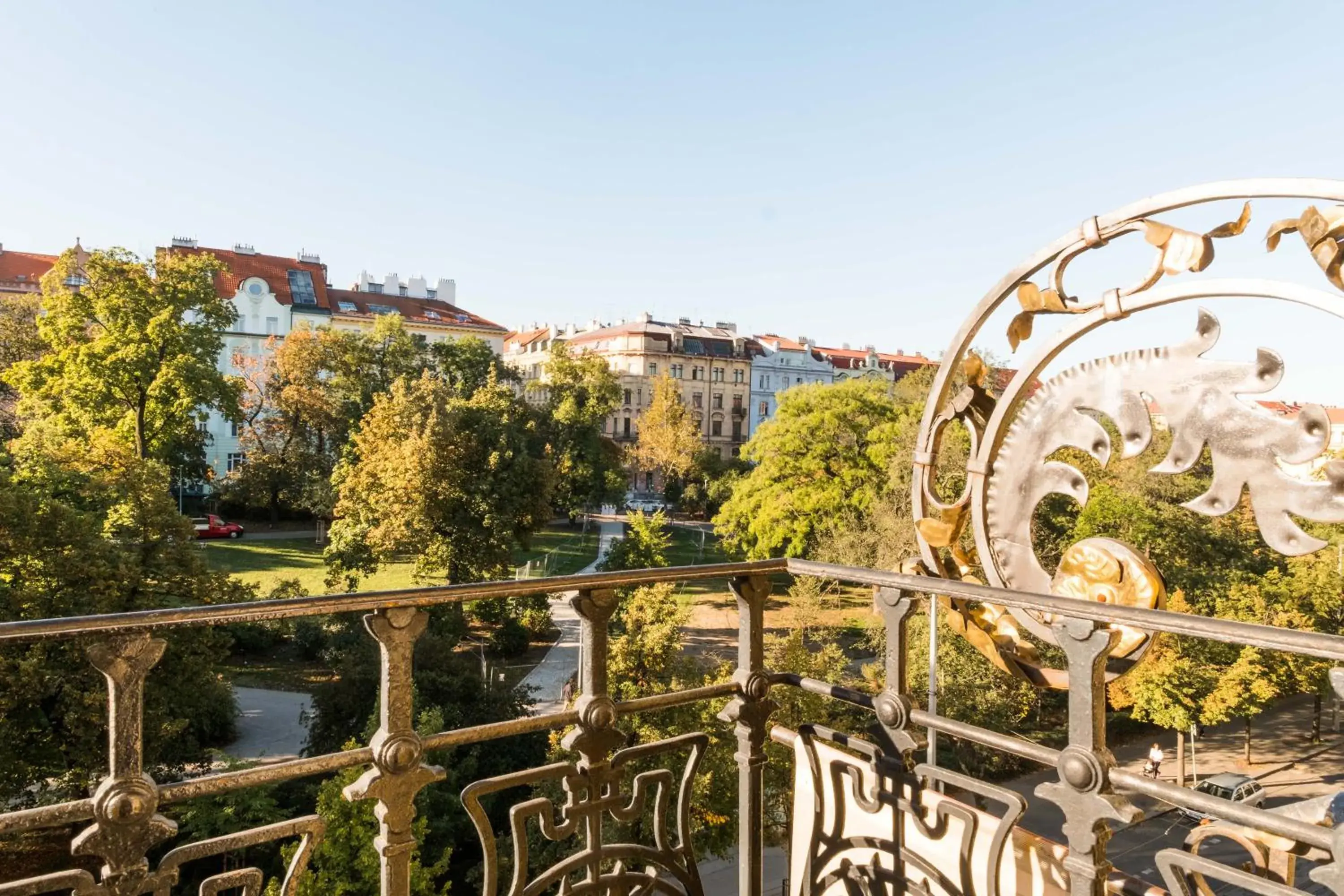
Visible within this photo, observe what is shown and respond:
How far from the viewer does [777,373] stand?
55500mm

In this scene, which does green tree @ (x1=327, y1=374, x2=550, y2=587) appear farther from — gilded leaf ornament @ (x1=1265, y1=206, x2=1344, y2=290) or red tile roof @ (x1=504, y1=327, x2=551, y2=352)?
red tile roof @ (x1=504, y1=327, x2=551, y2=352)

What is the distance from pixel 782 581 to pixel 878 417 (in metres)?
7.30

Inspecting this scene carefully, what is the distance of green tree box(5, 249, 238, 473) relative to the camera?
20.6 m

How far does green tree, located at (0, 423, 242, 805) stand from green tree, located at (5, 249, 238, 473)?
7.63 m

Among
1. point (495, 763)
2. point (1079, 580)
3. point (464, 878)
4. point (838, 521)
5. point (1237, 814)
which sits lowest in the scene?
point (464, 878)

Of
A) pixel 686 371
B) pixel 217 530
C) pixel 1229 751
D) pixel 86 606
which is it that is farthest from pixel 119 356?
pixel 686 371

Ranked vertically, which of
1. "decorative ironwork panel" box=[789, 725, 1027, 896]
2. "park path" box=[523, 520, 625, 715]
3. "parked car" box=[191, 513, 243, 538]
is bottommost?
"park path" box=[523, 520, 625, 715]

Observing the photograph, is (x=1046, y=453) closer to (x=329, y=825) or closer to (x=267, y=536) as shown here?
(x=329, y=825)

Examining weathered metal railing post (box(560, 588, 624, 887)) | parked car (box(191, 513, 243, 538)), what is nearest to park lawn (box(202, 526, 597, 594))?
parked car (box(191, 513, 243, 538))

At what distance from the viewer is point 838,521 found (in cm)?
2355

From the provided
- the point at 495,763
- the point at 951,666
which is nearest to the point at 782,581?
the point at 951,666

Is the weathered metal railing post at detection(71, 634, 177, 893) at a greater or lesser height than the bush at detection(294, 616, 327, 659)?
greater

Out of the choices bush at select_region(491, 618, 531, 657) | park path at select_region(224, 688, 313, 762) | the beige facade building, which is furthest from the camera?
the beige facade building

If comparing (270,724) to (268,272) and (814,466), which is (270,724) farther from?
(268,272)
